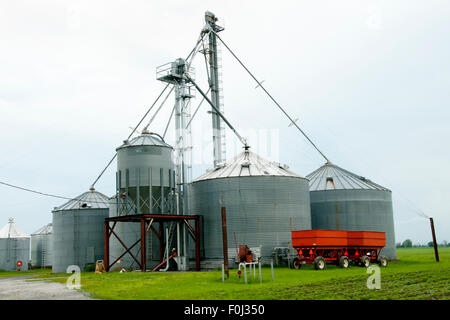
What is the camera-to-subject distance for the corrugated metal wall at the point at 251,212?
4391cm

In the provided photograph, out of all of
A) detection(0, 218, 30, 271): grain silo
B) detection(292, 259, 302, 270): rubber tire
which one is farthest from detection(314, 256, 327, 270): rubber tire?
detection(0, 218, 30, 271): grain silo

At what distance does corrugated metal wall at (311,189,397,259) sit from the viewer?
174 feet

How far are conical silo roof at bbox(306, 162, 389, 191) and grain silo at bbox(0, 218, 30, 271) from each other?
2007 inches

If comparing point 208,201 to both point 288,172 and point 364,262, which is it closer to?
point 288,172

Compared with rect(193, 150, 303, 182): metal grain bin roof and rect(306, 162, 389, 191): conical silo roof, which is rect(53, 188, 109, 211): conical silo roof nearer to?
rect(193, 150, 303, 182): metal grain bin roof

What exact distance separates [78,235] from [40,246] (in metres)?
36.7

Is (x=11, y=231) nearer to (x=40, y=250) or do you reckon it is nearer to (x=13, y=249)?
(x=13, y=249)

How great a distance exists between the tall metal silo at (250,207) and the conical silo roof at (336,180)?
26.3 ft

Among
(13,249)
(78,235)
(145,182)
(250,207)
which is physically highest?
(145,182)

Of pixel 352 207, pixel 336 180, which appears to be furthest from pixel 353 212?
pixel 336 180

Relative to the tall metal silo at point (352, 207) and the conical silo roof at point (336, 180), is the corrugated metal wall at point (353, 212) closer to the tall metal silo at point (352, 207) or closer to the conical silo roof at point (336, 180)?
the tall metal silo at point (352, 207)

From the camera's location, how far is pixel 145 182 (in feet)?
150
